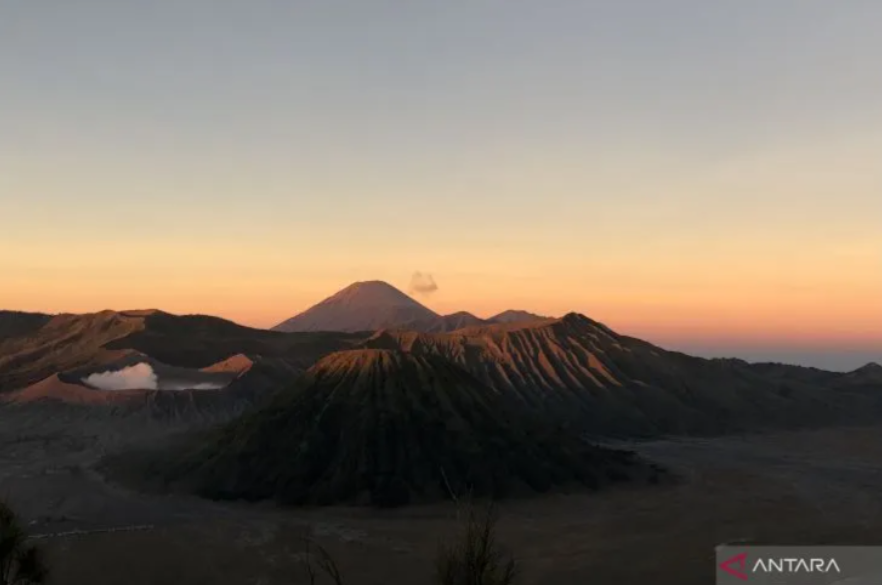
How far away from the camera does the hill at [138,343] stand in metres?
130

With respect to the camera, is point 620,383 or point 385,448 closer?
point 385,448

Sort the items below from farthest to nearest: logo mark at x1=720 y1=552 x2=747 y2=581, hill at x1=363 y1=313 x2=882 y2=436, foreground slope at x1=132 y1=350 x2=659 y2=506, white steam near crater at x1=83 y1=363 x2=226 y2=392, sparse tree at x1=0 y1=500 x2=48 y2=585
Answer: white steam near crater at x1=83 y1=363 x2=226 y2=392
hill at x1=363 y1=313 x2=882 y2=436
foreground slope at x1=132 y1=350 x2=659 y2=506
logo mark at x1=720 y1=552 x2=747 y2=581
sparse tree at x1=0 y1=500 x2=48 y2=585

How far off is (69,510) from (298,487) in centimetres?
1714

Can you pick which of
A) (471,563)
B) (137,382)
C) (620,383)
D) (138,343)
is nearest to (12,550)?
(471,563)

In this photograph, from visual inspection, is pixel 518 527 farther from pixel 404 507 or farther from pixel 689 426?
pixel 689 426

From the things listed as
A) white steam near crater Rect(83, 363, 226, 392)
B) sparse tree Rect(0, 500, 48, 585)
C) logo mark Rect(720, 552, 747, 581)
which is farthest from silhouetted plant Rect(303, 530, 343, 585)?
white steam near crater Rect(83, 363, 226, 392)

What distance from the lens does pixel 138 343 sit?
456ft

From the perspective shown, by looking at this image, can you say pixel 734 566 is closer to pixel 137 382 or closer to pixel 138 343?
pixel 137 382

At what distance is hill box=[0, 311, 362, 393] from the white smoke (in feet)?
18.3

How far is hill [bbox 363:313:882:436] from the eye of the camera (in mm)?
101000

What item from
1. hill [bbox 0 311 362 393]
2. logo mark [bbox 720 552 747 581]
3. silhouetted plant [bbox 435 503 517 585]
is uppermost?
hill [bbox 0 311 362 393]

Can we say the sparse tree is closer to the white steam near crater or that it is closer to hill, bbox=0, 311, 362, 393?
the white steam near crater

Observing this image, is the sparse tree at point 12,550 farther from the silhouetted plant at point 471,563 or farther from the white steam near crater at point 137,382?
the white steam near crater at point 137,382

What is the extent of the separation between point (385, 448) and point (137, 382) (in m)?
74.1
